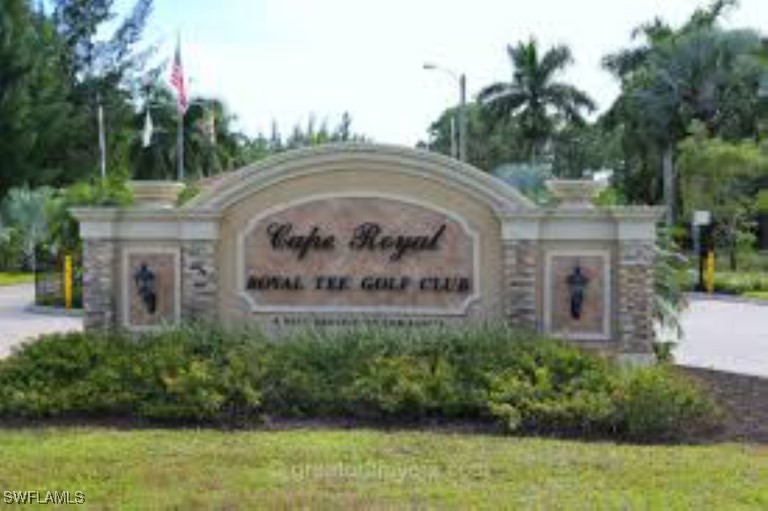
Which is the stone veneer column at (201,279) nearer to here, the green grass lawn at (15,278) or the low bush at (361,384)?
the low bush at (361,384)

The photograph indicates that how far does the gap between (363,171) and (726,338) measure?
9.56m

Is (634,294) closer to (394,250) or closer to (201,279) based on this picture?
(394,250)

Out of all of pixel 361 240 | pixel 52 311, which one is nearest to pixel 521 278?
pixel 361 240

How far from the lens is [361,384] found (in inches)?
408

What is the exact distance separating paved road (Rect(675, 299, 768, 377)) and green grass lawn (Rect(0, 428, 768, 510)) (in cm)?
723

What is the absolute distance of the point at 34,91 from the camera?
54.6 meters

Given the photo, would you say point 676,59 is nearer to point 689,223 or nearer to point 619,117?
point 619,117

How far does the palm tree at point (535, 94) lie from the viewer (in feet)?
201

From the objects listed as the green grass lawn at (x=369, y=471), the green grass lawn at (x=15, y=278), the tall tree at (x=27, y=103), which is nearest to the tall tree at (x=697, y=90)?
the green grass lawn at (x=15, y=278)

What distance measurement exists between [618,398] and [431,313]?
3.57 meters

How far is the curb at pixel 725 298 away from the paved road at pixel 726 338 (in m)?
0.31

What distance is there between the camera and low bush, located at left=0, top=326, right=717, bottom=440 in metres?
9.78

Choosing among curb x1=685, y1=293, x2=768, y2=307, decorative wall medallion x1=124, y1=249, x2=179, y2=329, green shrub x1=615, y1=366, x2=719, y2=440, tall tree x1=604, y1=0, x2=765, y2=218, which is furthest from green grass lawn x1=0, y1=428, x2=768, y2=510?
tall tree x1=604, y1=0, x2=765, y2=218

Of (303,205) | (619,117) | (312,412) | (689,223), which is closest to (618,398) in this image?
(312,412)
